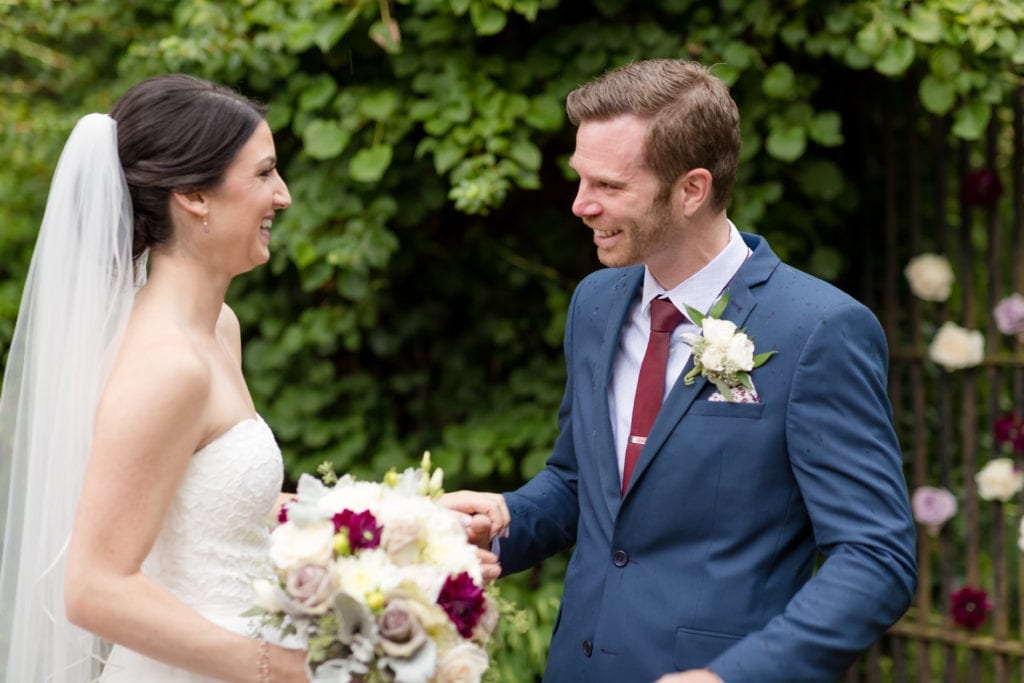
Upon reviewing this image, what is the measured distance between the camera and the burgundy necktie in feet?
8.28

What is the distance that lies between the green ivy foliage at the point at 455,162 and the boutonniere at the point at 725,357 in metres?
1.63

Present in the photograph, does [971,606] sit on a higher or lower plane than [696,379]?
lower

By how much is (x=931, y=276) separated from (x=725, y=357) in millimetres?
2325

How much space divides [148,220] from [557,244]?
2.34 meters

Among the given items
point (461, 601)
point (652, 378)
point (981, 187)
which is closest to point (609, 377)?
point (652, 378)

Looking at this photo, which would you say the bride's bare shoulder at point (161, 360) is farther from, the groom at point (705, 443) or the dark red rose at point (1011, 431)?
the dark red rose at point (1011, 431)

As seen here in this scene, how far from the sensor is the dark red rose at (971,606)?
4.39 m

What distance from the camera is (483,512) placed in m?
2.74

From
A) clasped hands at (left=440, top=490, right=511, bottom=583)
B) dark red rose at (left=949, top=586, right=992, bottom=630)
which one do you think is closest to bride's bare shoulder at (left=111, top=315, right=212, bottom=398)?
clasped hands at (left=440, top=490, right=511, bottom=583)

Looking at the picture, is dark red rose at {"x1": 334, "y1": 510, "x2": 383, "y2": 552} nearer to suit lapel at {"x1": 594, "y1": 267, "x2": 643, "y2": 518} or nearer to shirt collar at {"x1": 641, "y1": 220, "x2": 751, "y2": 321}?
suit lapel at {"x1": 594, "y1": 267, "x2": 643, "y2": 518}

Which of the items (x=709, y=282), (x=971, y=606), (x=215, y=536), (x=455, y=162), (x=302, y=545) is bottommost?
(x=971, y=606)

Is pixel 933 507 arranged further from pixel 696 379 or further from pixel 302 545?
pixel 302 545

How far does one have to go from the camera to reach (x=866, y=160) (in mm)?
4555

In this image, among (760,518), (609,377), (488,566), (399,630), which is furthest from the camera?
(609,377)
